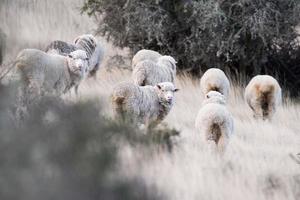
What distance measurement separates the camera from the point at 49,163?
4.72 meters

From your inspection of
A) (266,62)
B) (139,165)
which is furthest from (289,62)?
(139,165)

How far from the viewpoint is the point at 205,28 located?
19.0 metres

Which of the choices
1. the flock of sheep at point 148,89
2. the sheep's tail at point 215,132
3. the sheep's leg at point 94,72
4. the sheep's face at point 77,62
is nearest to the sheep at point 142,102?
the flock of sheep at point 148,89

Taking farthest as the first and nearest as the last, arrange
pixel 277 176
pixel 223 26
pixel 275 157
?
pixel 223 26 → pixel 275 157 → pixel 277 176

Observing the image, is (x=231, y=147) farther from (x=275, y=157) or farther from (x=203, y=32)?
(x=203, y=32)

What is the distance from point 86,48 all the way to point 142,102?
4.25 m

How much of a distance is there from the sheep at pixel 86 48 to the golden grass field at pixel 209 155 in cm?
36

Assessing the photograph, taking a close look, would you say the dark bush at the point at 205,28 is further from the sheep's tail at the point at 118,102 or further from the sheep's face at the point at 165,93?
the sheep's tail at the point at 118,102

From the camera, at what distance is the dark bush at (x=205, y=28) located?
18750 mm

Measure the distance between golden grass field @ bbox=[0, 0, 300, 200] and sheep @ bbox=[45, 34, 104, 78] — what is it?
362 mm

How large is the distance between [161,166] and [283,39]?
12406 millimetres

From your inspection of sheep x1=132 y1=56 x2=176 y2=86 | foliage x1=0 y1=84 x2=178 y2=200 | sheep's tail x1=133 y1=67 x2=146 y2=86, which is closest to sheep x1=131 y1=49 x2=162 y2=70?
sheep x1=132 y1=56 x2=176 y2=86

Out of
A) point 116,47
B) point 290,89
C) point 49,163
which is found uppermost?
point 116,47

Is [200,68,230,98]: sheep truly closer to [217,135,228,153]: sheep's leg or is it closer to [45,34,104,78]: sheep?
[45,34,104,78]: sheep
